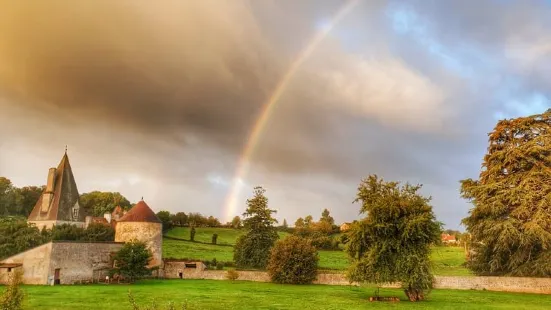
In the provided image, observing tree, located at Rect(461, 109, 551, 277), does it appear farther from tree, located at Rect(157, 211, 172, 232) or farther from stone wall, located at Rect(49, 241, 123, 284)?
tree, located at Rect(157, 211, 172, 232)

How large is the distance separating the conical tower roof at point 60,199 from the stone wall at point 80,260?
4210cm

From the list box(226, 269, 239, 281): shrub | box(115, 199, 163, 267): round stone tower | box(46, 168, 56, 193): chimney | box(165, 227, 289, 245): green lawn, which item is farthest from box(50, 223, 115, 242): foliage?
box(226, 269, 239, 281): shrub

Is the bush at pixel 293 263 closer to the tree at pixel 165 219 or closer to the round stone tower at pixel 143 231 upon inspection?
the round stone tower at pixel 143 231

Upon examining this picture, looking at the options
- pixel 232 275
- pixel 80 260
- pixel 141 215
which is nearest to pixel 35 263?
pixel 80 260

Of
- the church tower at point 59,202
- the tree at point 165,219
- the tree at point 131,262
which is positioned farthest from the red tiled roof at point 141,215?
the tree at point 165,219

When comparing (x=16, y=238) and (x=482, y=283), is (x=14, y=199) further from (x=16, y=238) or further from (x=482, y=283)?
(x=482, y=283)

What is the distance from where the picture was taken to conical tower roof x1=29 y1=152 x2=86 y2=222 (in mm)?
83963

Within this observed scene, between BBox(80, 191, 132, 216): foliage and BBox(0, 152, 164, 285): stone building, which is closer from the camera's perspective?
BBox(0, 152, 164, 285): stone building

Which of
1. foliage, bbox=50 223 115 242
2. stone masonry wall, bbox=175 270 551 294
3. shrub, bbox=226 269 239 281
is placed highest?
foliage, bbox=50 223 115 242

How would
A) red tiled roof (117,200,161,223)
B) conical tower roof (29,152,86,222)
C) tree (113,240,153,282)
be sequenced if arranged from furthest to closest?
conical tower roof (29,152,86,222) < red tiled roof (117,200,161,223) < tree (113,240,153,282)

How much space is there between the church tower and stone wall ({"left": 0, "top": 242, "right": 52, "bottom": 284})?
42398 millimetres

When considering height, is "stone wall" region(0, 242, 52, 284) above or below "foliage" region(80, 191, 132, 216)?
below

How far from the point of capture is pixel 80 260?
44594 millimetres

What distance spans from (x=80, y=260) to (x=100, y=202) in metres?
87.0
